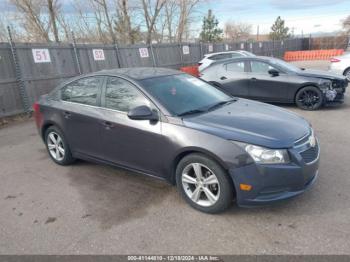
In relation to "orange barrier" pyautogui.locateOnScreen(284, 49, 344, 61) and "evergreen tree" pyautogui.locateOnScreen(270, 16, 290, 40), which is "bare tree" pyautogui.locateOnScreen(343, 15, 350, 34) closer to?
"orange barrier" pyautogui.locateOnScreen(284, 49, 344, 61)

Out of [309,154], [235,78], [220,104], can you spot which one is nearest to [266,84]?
[235,78]

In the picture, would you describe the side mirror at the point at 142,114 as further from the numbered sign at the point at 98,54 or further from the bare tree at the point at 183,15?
the bare tree at the point at 183,15

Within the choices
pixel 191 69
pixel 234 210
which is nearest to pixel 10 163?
pixel 234 210

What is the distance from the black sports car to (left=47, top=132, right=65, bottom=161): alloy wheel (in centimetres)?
571

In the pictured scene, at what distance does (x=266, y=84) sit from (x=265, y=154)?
6.02 metres

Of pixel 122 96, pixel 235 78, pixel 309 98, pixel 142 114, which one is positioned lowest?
pixel 309 98

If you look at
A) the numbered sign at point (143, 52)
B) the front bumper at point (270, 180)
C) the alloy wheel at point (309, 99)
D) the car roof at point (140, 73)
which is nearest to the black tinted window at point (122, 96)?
the car roof at point (140, 73)

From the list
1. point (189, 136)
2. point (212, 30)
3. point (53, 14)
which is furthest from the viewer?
point (212, 30)

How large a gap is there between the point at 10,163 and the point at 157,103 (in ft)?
11.0

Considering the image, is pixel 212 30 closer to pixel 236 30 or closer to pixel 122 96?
pixel 236 30

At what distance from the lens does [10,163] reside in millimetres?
5352

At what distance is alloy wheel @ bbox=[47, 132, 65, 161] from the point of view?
16.3 feet

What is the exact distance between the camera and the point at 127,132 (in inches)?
150

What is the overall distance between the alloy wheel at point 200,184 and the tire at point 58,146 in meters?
2.32
